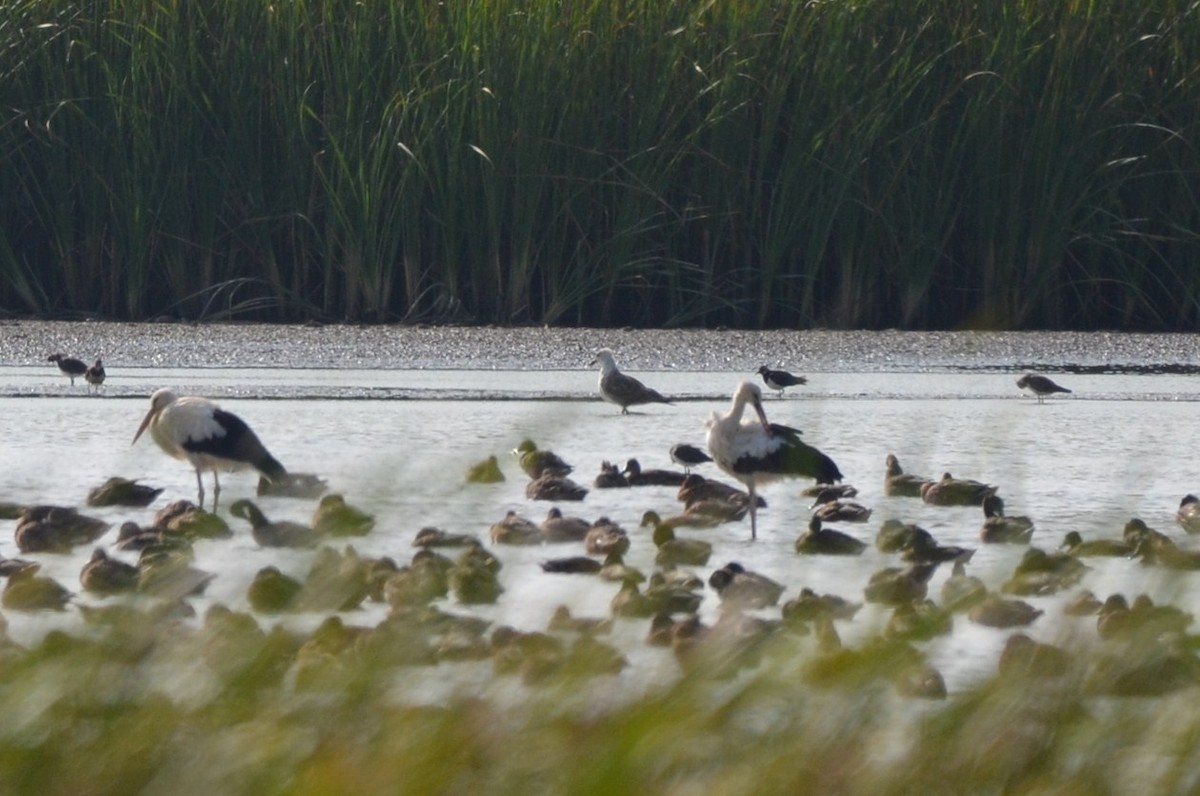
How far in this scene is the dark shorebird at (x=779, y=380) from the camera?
1027cm

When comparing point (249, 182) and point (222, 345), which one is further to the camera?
point (249, 182)

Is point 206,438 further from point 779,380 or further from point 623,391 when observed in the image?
point 779,380

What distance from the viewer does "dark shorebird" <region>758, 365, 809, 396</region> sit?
33.7ft

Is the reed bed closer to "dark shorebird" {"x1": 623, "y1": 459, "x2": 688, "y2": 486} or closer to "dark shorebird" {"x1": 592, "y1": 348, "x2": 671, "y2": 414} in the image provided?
"dark shorebird" {"x1": 592, "y1": 348, "x2": 671, "y2": 414}

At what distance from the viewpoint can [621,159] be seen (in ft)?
42.3

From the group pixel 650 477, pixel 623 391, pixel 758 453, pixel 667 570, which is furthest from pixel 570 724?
pixel 623 391

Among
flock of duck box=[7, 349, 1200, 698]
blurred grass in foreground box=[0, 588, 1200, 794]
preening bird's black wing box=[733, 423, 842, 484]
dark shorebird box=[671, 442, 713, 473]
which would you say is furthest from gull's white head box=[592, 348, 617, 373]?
blurred grass in foreground box=[0, 588, 1200, 794]

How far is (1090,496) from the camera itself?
A: 686 cm

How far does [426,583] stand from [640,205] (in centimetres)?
990

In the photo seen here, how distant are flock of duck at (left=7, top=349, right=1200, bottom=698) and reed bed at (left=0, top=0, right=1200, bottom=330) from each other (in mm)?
5018

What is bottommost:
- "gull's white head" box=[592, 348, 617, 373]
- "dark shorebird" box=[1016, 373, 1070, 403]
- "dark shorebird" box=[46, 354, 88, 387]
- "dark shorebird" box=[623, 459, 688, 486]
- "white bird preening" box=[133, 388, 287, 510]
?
"dark shorebird" box=[46, 354, 88, 387]

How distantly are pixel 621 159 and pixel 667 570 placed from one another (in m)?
8.27

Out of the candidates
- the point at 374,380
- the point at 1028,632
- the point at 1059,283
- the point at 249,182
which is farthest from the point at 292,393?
the point at 1028,632

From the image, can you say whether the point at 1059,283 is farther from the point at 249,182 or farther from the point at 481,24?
the point at 249,182
